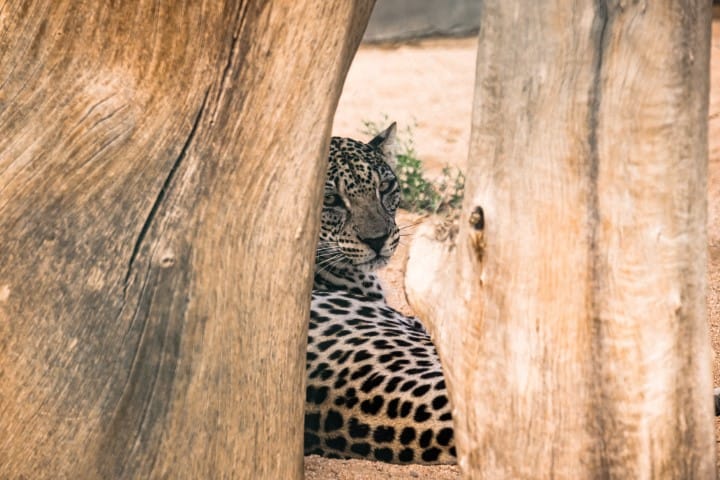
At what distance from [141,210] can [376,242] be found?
8.84 ft

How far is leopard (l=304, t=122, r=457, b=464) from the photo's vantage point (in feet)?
12.2

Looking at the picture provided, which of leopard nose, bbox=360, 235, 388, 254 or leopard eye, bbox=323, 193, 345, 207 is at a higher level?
leopard eye, bbox=323, 193, 345, 207

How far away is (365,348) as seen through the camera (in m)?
4.25

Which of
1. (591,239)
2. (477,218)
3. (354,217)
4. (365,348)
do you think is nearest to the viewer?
(591,239)

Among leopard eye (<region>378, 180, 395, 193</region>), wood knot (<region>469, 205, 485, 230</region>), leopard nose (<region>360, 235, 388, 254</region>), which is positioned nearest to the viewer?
wood knot (<region>469, 205, 485, 230</region>)

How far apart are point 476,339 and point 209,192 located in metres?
0.81

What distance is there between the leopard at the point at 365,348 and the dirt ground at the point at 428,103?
2.95 feet

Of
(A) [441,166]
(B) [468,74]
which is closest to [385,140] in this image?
(A) [441,166]

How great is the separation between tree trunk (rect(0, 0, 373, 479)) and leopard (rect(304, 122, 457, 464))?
3.41ft

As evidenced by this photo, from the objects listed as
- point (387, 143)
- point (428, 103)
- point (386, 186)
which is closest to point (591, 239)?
point (386, 186)

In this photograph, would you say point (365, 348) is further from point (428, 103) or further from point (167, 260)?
point (428, 103)

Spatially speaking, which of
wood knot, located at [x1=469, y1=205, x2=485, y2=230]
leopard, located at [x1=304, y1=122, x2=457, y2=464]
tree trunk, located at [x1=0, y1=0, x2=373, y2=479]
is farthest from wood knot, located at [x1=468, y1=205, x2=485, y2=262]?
leopard, located at [x1=304, y1=122, x2=457, y2=464]

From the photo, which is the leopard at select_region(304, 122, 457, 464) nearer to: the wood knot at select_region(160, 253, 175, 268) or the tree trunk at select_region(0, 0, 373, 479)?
the tree trunk at select_region(0, 0, 373, 479)

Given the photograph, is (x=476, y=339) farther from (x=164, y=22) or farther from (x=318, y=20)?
(x=164, y=22)
